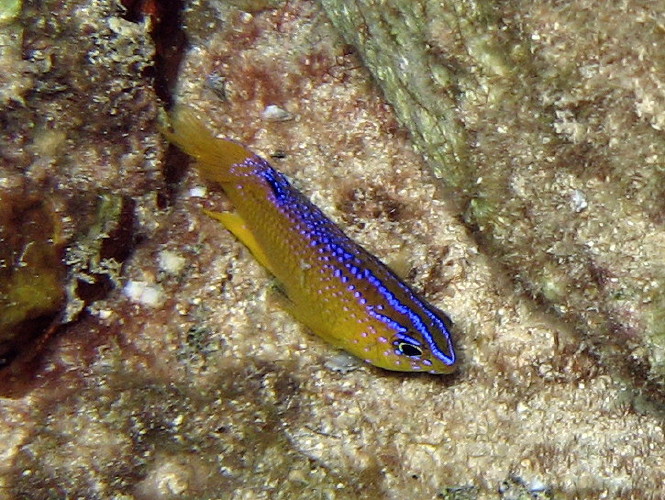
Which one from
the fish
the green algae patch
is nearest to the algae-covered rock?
the fish

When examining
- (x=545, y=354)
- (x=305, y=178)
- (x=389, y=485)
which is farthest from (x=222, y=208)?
(x=545, y=354)

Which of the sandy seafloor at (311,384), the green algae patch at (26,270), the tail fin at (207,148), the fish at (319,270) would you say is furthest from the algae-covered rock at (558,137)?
the green algae patch at (26,270)

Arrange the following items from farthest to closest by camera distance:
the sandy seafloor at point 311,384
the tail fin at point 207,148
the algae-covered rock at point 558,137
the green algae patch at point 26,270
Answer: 1. the tail fin at point 207,148
2. the sandy seafloor at point 311,384
3. the green algae patch at point 26,270
4. the algae-covered rock at point 558,137

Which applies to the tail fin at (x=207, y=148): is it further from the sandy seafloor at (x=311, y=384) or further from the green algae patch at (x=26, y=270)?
the green algae patch at (x=26, y=270)

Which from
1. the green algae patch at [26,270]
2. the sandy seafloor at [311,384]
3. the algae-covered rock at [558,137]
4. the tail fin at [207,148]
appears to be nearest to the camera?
the algae-covered rock at [558,137]

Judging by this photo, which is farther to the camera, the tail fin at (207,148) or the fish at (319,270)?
the tail fin at (207,148)
